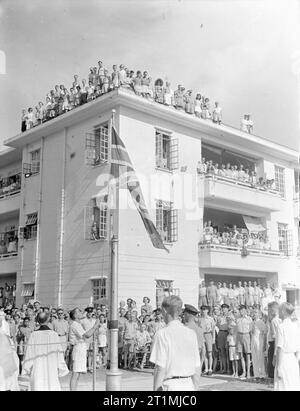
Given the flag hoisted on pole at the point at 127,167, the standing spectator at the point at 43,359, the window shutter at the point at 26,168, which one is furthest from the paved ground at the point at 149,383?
the window shutter at the point at 26,168

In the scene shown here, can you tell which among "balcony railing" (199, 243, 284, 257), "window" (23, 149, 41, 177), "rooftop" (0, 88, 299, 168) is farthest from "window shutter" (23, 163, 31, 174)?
"balcony railing" (199, 243, 284, 257)

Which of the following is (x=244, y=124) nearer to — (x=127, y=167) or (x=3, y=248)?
(x=3, y=248)

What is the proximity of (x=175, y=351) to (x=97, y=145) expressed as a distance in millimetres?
14481

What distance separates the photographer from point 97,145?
61.3 ft

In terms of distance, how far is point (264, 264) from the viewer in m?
21.5

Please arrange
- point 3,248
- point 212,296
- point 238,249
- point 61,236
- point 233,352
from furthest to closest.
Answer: point 3,248
point 238,249
point 61,236
point 212,296
point 233,352

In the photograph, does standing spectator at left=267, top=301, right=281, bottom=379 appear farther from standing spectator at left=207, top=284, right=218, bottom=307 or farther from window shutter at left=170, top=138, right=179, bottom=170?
window shutter at left=170, top=138, right=179, bottom=170

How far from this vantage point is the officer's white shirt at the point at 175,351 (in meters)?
4.73

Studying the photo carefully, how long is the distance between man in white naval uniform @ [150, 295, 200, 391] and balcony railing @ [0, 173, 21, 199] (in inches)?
732

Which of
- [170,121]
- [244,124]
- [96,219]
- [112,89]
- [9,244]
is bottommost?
[9,244]

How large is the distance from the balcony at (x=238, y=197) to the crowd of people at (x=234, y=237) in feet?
2.91

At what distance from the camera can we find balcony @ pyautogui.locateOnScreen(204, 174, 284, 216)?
20203mm

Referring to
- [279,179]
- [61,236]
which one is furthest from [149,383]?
[279,179]

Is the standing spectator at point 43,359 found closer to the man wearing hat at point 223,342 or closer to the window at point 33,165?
the man wearing hat at point 223,342
